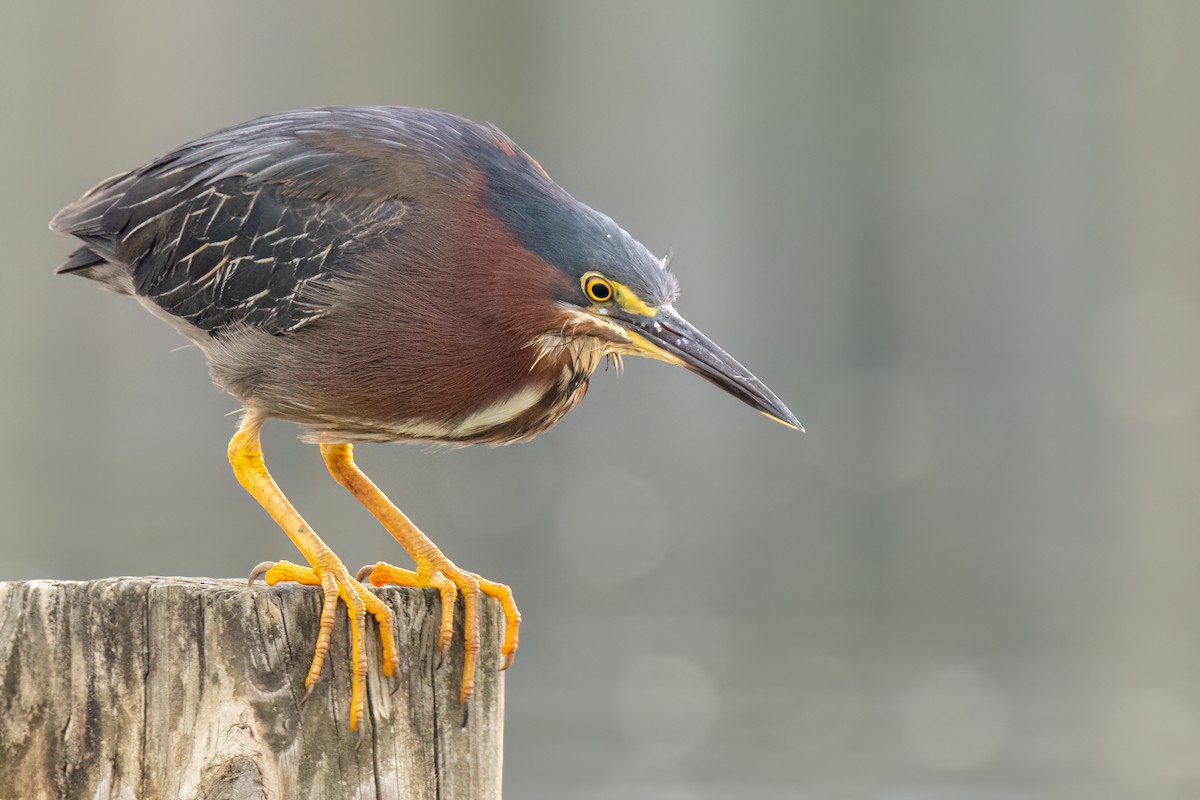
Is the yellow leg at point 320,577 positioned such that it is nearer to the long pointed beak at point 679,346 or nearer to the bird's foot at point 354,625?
the bird's foot at point 354,625

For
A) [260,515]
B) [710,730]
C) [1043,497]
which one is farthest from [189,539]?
[1043,497]

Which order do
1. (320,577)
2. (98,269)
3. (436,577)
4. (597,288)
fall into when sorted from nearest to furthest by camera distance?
(320,577) → (436,577) → (597,288) → (98,269)

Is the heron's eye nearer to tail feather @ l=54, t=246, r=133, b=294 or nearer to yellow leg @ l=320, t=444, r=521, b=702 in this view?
yellow leg @ l=320, t=444, r=521, b=702

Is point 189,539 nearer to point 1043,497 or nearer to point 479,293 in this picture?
point 1043,497

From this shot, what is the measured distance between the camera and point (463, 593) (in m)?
3.11

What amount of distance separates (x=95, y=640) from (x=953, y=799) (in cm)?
630

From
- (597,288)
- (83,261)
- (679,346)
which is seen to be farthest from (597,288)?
(83,261)

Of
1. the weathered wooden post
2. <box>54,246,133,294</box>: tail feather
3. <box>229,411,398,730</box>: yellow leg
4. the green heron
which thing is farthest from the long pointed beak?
<box>54,246,133,294</box>: tail feather

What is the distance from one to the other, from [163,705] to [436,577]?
31.7 inches

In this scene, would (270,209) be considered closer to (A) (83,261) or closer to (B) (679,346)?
(A) (83,261)

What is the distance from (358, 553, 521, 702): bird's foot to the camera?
2826 mm

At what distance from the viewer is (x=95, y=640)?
254cm

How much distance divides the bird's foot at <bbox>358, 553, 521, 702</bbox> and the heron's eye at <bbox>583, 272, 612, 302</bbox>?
2.09ft

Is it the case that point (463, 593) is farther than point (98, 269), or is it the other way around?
point (98, 269)
